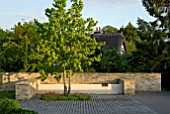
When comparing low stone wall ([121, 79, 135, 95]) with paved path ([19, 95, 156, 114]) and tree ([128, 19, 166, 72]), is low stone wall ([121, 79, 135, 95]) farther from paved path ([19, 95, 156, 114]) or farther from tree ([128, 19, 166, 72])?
paved path ([19, 95, 156, 114])

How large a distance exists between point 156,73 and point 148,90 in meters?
1.46

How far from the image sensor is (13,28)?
1259 inches

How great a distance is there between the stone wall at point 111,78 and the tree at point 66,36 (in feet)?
21.5

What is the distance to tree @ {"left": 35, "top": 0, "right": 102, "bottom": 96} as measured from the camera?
23141 mm

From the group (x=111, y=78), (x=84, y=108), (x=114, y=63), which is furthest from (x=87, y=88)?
(x=84, y=108)

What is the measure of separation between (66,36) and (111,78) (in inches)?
311

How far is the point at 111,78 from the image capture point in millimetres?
30031

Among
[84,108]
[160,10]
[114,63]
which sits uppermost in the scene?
[160,10]

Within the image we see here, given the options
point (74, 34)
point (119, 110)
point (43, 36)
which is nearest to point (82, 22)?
point (74, 34)

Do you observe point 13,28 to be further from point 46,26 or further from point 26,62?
point 46,26

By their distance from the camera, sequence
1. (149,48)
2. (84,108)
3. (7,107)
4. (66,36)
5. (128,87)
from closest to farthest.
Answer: (7,107), (84,108), (66,36), (128,87), (149,48)

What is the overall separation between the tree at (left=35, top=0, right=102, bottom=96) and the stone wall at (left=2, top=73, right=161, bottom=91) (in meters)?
6.54

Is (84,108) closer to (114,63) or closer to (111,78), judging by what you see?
(111,78)

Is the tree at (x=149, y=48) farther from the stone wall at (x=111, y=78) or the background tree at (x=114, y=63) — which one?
the stone wall at (x=111, y=78)
